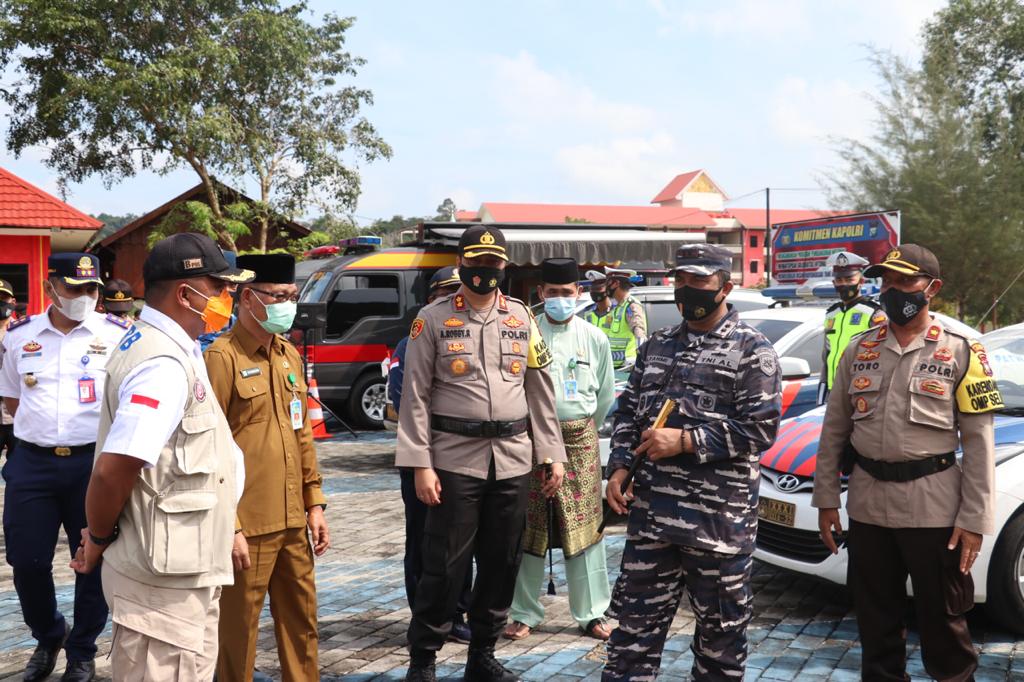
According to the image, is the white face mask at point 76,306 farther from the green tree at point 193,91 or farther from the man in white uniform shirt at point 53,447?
the green tree at point 193,91

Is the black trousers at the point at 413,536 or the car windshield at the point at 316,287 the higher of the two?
the car windshield at the point at 316,287

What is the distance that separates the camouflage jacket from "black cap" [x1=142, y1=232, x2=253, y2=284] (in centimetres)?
177

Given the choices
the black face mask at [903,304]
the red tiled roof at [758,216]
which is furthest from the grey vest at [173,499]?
the red tiled roof at [758,216]

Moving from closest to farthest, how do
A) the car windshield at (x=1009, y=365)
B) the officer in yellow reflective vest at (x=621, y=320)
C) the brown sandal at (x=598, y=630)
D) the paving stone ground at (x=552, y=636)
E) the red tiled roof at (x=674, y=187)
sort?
the paving stone ground at (x=552, y=636), the brown sandal at (x=598, y=630), the car windshield at (x=1009, y=365), the officer in yellow reflective vest at (x=621, y=320), the red tiled roof at (x=674, y=187)

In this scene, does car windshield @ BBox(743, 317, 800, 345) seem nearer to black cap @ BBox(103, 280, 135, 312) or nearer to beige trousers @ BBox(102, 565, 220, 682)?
black cap @ BBox(103, 280, 135, 312)

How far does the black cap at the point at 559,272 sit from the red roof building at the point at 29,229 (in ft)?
46.3

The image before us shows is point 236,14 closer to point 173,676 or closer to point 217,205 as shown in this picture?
point 217,205

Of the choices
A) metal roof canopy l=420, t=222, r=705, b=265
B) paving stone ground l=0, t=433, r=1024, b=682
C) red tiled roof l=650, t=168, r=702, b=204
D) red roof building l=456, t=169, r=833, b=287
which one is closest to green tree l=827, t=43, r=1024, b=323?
metal roof canopy l=420, t=222, r=705, b=265

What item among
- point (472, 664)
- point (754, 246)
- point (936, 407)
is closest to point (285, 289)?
point (472, 664)

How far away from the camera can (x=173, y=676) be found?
8.20 ft

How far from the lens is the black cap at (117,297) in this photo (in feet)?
23.6

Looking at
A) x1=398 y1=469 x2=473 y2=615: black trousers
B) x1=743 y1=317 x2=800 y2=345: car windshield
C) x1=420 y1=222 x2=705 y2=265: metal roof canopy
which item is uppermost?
x1=420 y1=222 x2=705 y2=265: metal roof canopy

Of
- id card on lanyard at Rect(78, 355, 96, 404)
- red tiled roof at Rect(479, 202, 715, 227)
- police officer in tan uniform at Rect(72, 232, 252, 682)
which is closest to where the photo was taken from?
police officer in tan uniform at Rect(72, 232, 252, 682)

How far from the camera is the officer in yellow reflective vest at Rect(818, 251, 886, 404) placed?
7.14 meters
